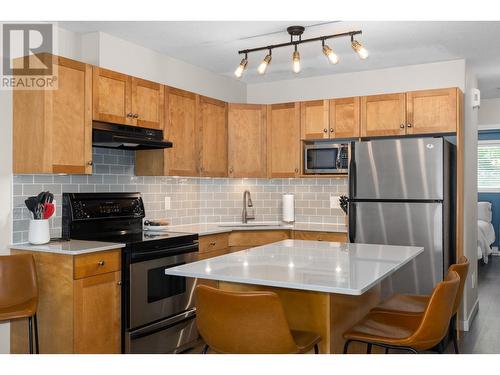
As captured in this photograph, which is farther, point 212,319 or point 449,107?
point 449,107

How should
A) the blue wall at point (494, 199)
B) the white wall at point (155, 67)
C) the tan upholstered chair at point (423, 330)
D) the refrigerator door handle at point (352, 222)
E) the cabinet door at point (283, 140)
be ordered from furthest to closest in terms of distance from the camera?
the blue wall at point (494, 199) → the cabinet door at point (283, 140) → the refrigerator door handle at point (352, 222) → the white wall at point (155, 67) → the tan upholstered chair at point (423, 330)

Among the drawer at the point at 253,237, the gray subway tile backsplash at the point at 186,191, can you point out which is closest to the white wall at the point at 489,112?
the gray subway tile backsplash at the point at 186,191

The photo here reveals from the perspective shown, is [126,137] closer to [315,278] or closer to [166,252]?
[166,252]

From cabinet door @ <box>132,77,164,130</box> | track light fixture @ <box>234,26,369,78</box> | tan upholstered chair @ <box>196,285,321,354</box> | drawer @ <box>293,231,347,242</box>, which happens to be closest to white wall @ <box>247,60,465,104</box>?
track light fixture @ <box>234,26,369,78</box>

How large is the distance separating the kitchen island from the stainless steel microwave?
1.89m

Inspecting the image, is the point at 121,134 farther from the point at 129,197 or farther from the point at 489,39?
the point at 489,39

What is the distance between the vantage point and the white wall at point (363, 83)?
14.5 feet

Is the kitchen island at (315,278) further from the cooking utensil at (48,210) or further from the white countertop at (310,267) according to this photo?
the cooking utensil at (48,210)

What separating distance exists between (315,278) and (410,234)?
79.8 inches

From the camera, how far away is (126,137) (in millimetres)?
3553

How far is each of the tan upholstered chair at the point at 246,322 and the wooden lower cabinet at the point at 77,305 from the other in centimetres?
125

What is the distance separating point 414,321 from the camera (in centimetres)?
253

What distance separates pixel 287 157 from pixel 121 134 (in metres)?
1.88
